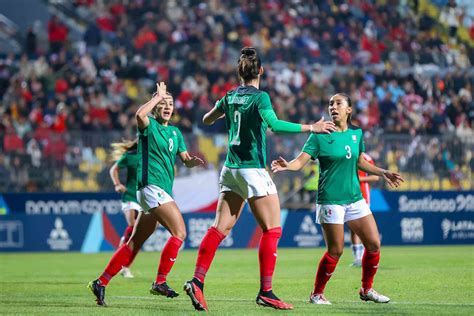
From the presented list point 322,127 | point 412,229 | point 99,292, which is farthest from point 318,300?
point 412,229

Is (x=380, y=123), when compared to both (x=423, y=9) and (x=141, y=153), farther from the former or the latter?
(x=141, y=153)

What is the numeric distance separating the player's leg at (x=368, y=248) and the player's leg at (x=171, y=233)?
6.41ft

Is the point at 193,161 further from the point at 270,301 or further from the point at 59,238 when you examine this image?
the point at 59,238

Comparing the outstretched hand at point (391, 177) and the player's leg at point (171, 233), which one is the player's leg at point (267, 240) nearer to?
the player's leg at point (171, 233)

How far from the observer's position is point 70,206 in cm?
2655

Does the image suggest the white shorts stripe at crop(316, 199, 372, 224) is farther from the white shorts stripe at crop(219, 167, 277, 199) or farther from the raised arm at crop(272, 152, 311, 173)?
the white shorts stripe at crop(219, 167, 277, 199)

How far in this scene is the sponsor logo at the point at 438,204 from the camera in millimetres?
26812

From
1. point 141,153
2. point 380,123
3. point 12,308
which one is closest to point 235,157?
point 141,153

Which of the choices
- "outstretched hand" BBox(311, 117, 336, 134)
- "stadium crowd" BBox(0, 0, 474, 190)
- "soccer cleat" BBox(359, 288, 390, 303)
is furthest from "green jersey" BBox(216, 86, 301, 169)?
"stadium crowd" BBox(0, 0, 474, 190)

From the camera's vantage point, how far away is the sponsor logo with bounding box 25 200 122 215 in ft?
86.8

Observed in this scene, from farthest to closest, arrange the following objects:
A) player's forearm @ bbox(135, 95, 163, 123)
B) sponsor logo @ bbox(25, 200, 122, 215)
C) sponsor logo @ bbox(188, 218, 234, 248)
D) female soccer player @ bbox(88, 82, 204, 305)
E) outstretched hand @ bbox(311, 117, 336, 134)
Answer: sponsor logo @ bbox(25, 200, 122, 215), sponsor logo @ bbox(188, 218, 234, 248), female soccer player @ bbox(88, 82, 204, 305), player's forearm @ bbox(135, 95, 163, 123), outstretched hand @ bbox(311, 117, 336, 134)

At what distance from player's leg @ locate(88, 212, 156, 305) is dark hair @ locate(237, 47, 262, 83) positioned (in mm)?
2331

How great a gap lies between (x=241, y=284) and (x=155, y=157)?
3.82 metres

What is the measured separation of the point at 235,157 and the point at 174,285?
15.6 ft
